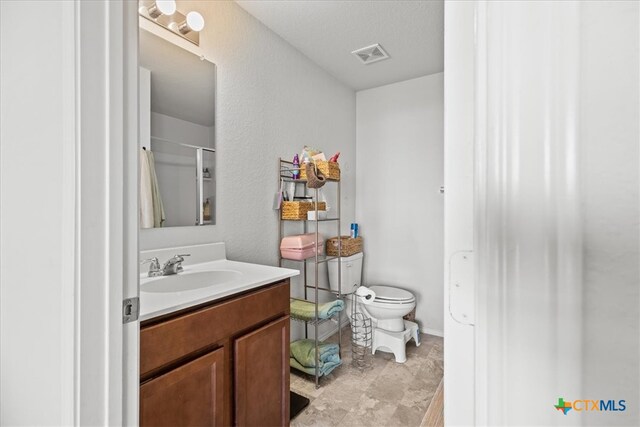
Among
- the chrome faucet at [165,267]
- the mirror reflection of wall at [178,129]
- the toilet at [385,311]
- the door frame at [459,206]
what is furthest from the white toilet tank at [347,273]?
the door frame at [459,206]

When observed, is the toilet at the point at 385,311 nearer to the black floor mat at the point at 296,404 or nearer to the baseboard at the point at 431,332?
the baseboard at the point at 431,332

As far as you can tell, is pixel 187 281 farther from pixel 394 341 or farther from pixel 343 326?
pixel 343 326

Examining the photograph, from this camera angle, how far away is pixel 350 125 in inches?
116

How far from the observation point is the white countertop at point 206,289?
3.03ft

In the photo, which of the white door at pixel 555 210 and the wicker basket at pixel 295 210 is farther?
the wicker basket at pixel 295 210

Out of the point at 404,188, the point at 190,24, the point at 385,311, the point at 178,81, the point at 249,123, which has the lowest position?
the point at 385,311

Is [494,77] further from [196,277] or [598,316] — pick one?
[196,277]

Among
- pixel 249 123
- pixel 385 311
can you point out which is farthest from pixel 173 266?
pixel 385 311

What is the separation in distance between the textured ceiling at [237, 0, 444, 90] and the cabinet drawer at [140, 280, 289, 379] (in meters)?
1.61

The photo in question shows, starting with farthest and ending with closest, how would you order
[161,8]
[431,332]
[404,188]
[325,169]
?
[404,188], [431,332], [325,169], [161,8]

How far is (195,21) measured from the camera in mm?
1512

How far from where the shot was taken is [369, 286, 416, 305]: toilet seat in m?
2.30

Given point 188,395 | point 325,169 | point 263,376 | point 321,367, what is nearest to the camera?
point 188,395

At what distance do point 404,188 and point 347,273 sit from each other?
95 centimetres
